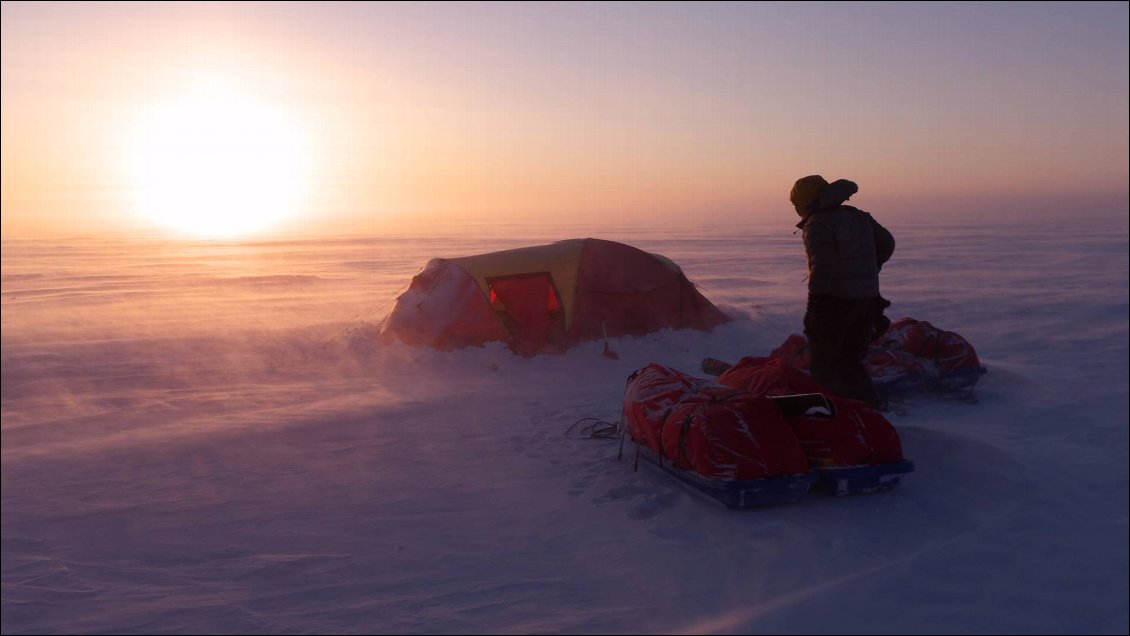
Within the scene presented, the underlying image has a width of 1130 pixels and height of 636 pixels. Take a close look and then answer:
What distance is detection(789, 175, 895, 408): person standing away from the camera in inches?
237

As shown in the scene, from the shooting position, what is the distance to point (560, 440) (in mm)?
6645

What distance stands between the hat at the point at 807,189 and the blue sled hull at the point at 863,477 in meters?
2.15

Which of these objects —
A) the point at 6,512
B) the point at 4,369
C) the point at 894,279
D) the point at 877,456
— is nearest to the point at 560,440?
the point at 877,456

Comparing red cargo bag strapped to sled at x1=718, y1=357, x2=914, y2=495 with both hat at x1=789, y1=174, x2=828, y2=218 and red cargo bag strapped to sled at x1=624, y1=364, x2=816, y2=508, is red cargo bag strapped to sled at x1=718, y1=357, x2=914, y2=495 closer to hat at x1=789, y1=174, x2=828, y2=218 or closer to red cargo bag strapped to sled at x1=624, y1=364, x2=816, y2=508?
red cargo bag strapped to sled at x1=624, y1=364, x2=816, y2=508

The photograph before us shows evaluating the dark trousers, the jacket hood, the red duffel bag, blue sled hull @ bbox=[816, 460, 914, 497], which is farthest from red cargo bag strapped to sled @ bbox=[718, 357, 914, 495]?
the jacket hood

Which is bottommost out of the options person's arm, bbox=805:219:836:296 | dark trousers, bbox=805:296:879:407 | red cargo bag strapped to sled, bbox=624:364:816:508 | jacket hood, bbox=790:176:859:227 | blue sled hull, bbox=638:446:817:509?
blue sled hull, bbox=638:446:817:509

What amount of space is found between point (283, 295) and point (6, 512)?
1370 centimetres

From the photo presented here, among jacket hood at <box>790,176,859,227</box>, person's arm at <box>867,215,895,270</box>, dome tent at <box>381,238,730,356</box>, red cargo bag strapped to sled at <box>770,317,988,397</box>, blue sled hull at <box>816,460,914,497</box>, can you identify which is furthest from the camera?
dome tent at <box>381,238,730,356</box>

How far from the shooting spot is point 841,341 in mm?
6227

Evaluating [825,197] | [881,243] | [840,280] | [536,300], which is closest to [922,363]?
[881,243]

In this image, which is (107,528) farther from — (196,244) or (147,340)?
(196,244)

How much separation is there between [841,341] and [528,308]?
523 centimetres

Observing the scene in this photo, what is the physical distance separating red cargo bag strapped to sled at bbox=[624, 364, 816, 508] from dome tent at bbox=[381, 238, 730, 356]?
5.32m

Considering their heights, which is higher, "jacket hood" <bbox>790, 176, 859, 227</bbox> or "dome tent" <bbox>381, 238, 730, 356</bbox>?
"jacket hood" <bbox>790, 176, 859, 227</bbox>
